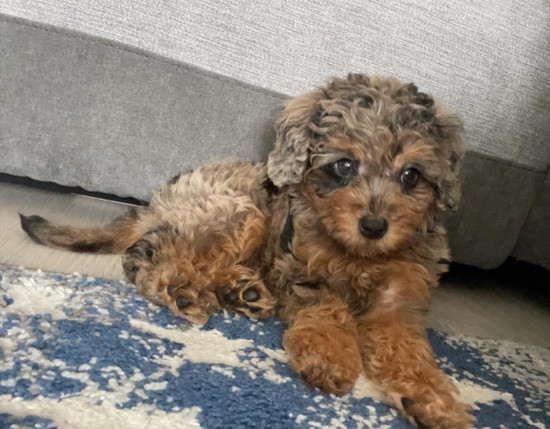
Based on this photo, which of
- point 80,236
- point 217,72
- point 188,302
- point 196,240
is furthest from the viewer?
point 217,72

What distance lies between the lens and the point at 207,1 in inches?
89.7

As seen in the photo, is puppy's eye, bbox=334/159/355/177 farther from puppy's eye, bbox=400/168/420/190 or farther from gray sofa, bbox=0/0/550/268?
gray sofa, bbox=0/0/550/268

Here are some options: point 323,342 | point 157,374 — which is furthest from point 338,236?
point 157,374

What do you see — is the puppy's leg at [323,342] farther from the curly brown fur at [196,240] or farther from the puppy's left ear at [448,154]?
the puppy's left ear at [448,154]

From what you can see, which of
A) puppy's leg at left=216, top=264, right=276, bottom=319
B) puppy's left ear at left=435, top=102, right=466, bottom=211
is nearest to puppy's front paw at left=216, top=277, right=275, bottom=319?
puppy's leg at left=216, top=264, right=276, bottom=319

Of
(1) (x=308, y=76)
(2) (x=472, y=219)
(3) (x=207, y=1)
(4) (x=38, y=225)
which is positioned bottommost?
(4) (x=38, y=225)

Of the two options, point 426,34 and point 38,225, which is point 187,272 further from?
point 426,34

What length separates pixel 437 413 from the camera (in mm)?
1336

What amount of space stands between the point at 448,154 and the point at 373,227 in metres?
0.55

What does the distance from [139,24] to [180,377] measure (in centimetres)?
172

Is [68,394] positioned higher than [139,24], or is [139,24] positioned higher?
[139,24]

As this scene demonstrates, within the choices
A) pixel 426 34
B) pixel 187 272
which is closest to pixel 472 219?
pixel 426 34

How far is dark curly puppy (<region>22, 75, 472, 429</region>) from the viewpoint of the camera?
5.38 feet

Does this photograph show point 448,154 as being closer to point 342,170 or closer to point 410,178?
point 410,178
